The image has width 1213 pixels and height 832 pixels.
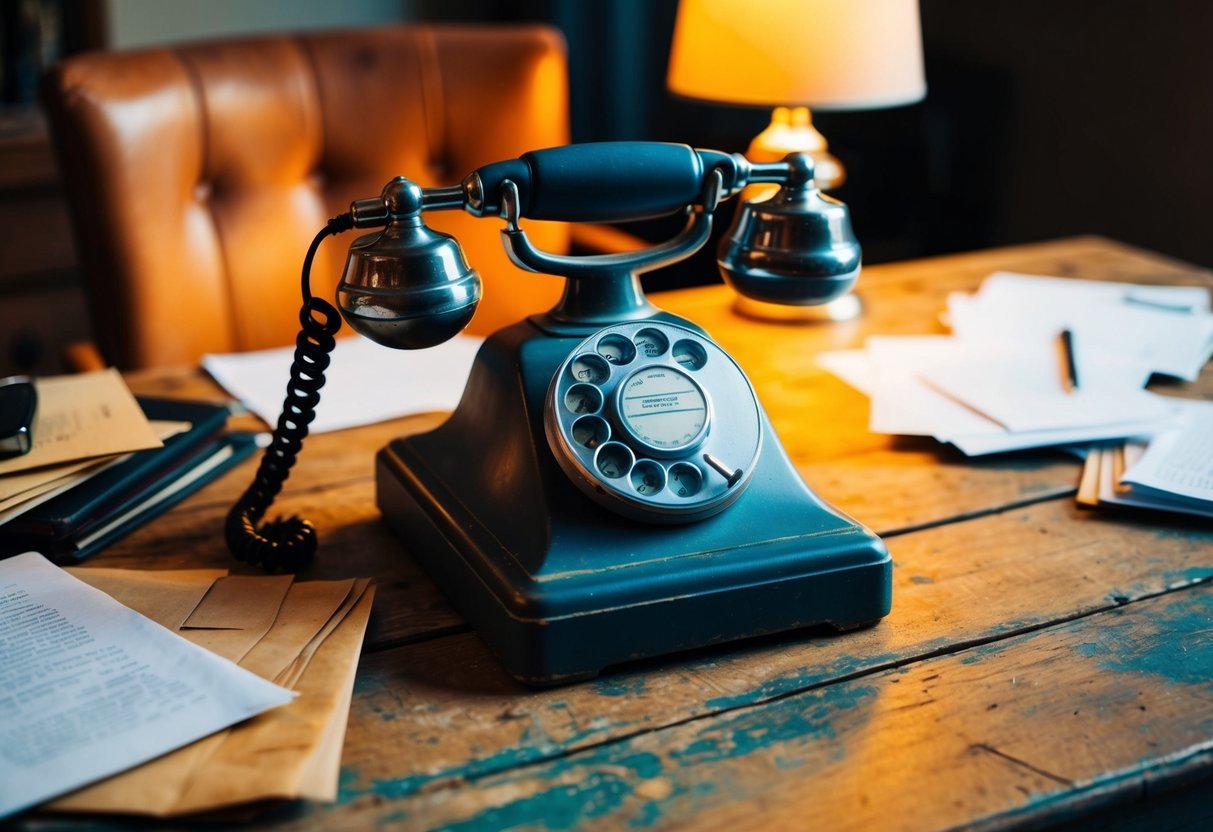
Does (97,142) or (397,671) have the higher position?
(97,142)

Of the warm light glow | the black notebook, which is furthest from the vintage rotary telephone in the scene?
the warm light glow

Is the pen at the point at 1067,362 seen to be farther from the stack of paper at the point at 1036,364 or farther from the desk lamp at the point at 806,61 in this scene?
the desk lamp at the point at 806,61

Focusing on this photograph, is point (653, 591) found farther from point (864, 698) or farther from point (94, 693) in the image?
point (94, 693)

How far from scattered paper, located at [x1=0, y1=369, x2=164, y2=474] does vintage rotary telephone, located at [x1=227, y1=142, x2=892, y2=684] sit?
16cm

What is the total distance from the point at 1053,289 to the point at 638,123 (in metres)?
1.54

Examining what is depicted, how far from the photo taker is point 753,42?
63.1 inches

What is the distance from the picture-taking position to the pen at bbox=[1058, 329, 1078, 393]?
4.06 ft

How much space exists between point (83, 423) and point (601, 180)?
493mm

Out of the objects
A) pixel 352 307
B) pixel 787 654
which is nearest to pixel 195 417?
pixel 352 307

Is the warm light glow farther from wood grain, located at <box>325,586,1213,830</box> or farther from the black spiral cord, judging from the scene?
wood grain, located at <box>325,586,1213,830</box>

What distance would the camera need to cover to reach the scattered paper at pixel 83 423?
37.4 inches

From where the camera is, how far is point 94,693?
2.28ft

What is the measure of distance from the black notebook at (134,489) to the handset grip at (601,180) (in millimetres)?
379

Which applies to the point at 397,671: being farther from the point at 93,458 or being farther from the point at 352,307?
the point at 93,458
